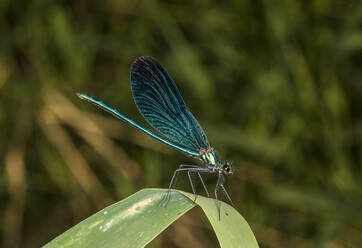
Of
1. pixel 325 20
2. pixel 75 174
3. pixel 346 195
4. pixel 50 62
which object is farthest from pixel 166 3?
pixel 346 195

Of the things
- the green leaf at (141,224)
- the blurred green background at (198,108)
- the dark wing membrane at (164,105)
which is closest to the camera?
the green leaf at (141,224)

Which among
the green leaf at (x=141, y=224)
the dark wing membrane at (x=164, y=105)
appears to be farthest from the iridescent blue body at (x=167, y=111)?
the green leaf at (x=141, y=224)

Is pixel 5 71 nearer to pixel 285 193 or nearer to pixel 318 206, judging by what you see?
pixel 285 193

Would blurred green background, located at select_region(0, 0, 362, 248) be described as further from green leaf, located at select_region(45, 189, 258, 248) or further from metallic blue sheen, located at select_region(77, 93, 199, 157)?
green leaf, located at select_region(45, 189, 258, 248)

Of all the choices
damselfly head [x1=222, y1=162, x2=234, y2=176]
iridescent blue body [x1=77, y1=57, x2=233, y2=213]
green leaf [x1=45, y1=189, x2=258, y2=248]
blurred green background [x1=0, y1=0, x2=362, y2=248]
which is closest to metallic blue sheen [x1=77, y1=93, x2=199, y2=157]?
iridescent blue body [x1=77, y1=57, x2=233, y2=213]

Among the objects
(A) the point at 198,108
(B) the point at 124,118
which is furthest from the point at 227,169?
(A) the point at 198,108

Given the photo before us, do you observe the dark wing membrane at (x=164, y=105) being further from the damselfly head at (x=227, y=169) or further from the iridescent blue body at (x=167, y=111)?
the damselfly head at (x=227, y=169)
